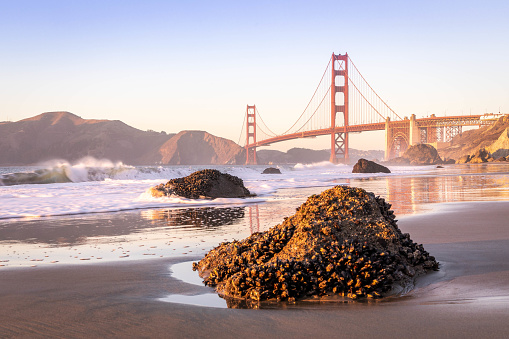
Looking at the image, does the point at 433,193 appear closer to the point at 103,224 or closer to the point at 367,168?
the point at 103,224

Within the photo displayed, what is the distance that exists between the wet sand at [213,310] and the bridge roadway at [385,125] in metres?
58.8

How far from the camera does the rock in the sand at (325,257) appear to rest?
109 inches

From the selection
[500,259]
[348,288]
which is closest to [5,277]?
[348,288]

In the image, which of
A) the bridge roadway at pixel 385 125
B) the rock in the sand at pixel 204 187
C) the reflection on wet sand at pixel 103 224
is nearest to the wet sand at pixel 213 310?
the reflection on wet sand at pixel 103 224

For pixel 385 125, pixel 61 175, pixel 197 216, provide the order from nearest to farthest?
pixel 197 216
pixel 61 175
pixel 385 125

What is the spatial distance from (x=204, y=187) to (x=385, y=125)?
207 feet

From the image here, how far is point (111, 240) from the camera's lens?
536cm

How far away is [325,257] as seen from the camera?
289cm

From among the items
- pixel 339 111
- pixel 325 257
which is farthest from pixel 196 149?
pixel 325 257

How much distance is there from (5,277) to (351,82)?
76297 mm

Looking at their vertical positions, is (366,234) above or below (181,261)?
above

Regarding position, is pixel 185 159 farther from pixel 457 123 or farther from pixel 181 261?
pixel 181 261

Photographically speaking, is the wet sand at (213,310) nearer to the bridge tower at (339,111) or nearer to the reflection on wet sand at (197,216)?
the reflection on wet sand at (197,216)

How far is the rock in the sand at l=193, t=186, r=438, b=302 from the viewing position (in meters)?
2.78
